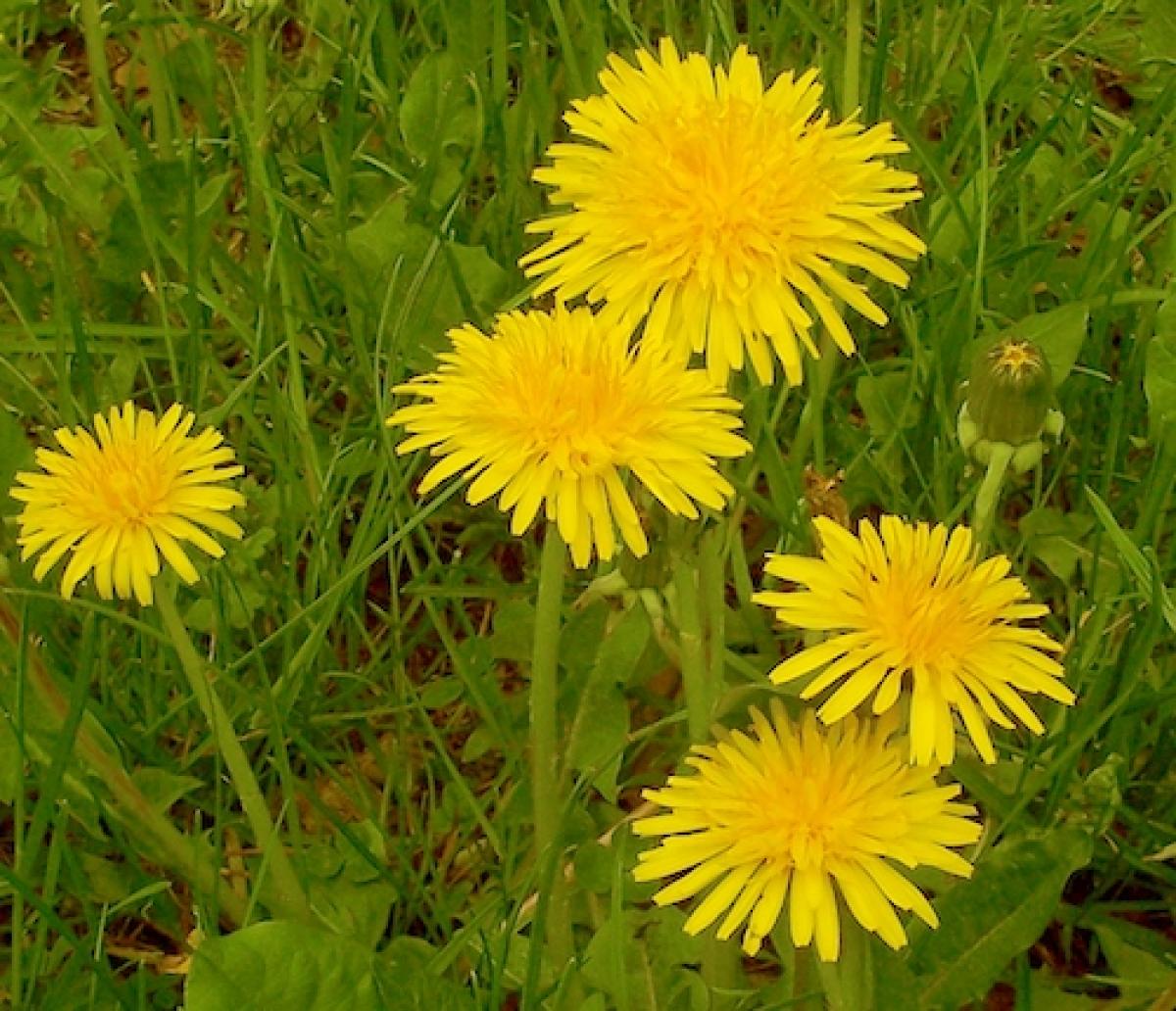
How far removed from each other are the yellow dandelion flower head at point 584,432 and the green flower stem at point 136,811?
0.35 meters

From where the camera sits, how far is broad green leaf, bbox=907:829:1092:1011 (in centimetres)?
96

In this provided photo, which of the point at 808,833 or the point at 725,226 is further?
the point at 725,226

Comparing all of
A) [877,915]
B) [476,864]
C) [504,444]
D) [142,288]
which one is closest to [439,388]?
[504,444]

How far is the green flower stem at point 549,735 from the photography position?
932mm

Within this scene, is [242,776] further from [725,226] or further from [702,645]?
[725,226]

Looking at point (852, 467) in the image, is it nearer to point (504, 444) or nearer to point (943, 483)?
point (943, 483)

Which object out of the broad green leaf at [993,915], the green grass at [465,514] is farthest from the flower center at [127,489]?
the broad green leaf at [993,915]

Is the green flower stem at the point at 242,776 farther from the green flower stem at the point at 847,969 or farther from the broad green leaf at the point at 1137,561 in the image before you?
the broad green leaf at the point at 1137,561

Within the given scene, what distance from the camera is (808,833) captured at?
76 cm

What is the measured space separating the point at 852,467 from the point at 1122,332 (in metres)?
0.36

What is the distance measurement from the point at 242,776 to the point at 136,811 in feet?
0.33

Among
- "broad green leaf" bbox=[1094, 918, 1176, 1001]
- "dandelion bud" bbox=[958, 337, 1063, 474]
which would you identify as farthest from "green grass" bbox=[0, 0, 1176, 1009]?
"dandelion bud" bbox=[958, 337, 1063, 474]

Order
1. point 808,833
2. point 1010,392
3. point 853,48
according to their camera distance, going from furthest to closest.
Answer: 1. point 853,48
2. point 1010,392
3. point 808,833

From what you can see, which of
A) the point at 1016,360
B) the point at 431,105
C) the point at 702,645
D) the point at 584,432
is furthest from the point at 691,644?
the point at 431,105
